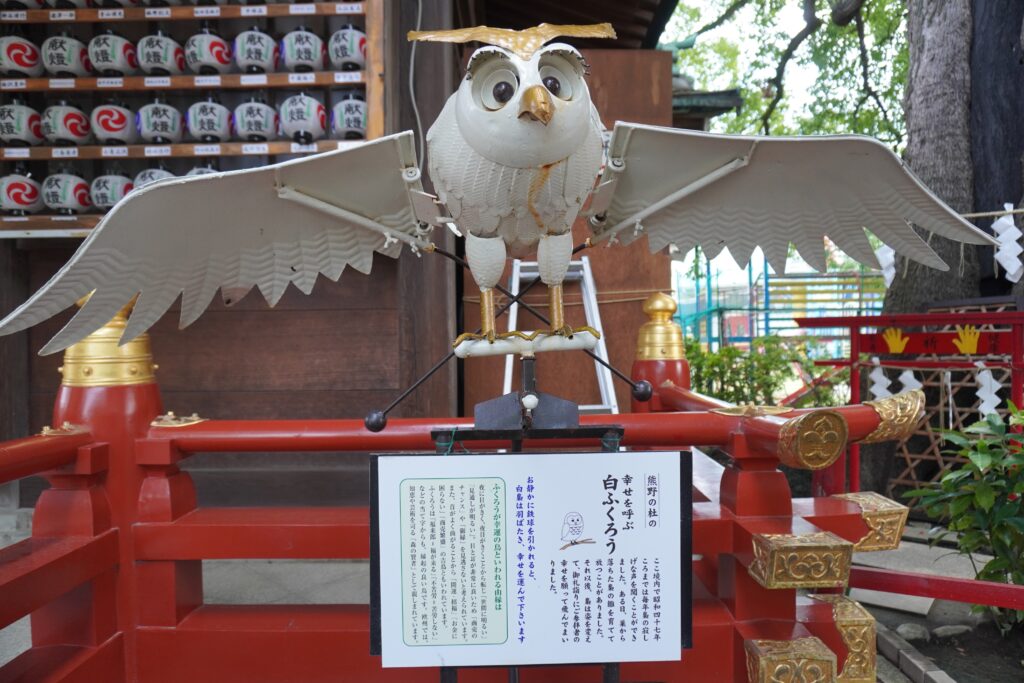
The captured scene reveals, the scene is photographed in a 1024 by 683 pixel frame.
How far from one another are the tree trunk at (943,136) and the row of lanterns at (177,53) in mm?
3933

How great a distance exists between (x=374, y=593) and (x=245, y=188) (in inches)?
33.1

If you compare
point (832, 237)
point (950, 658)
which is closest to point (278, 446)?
point (832, 237)

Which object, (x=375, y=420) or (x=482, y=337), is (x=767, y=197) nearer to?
(x=482, y=337)

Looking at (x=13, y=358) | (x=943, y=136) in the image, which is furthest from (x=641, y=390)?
(x=943, y=136)

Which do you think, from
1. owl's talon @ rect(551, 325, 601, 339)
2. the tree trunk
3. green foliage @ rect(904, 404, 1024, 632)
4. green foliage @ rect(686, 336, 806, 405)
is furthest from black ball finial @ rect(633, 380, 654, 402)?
green foliage @ rect(686, 336, 806, 405)

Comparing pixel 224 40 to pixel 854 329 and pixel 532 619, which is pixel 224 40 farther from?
pixel 854 329

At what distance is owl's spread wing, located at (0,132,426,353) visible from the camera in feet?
3.92

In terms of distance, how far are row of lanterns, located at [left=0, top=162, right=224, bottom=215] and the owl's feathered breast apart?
2.01 metres

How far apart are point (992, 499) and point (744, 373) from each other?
371cm

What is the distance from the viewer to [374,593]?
118 centimetres

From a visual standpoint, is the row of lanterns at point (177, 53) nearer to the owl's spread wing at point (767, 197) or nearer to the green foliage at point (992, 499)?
the owl's spread wing at point (767, 197)

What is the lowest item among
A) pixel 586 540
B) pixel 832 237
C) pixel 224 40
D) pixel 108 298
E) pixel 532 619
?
pixel 532 619

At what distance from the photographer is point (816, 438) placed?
1.32m

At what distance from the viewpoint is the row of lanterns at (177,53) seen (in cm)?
272
